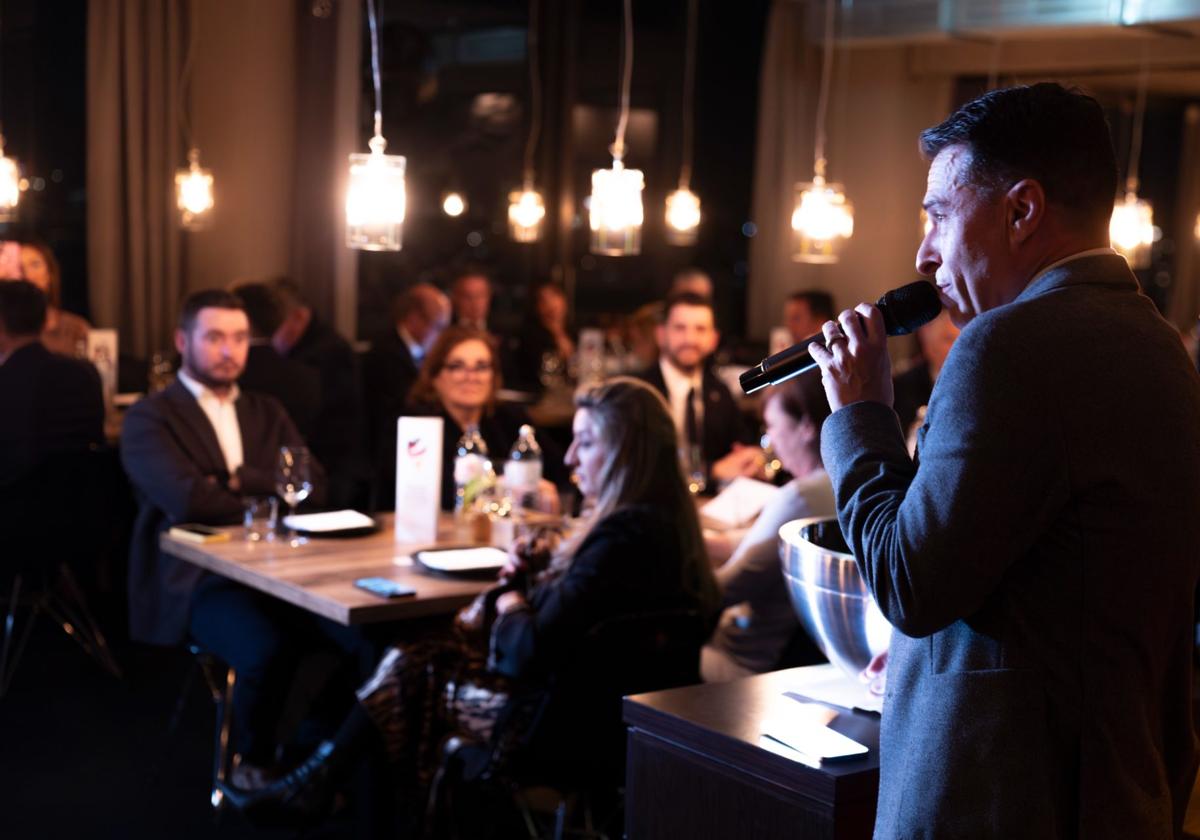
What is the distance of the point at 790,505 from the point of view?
141 inches

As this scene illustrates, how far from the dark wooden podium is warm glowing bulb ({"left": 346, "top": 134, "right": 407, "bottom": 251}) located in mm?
1824

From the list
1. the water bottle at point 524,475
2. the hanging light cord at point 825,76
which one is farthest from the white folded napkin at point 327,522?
the hanging light cord at point 825,76

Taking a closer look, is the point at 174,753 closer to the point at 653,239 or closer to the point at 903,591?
the point at 903,591

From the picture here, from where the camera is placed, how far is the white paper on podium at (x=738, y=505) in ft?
14.7

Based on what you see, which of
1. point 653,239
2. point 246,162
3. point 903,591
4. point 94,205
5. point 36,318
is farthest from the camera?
point 653,239

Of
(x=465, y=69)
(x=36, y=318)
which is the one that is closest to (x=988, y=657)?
(x=36, y=318)

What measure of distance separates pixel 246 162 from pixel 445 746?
509 cm

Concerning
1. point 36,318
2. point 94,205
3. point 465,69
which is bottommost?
point 36,318

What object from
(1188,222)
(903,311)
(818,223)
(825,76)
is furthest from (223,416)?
(1188,222)

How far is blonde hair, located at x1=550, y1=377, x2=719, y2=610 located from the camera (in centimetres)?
332

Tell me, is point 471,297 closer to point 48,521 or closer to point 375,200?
point 48,521

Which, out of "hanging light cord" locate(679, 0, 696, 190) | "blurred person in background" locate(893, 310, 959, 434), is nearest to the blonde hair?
"blurred person in background" locate(893, 310, 959, 434)

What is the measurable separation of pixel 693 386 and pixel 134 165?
320 centimetres

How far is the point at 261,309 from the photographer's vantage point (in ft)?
20.4
